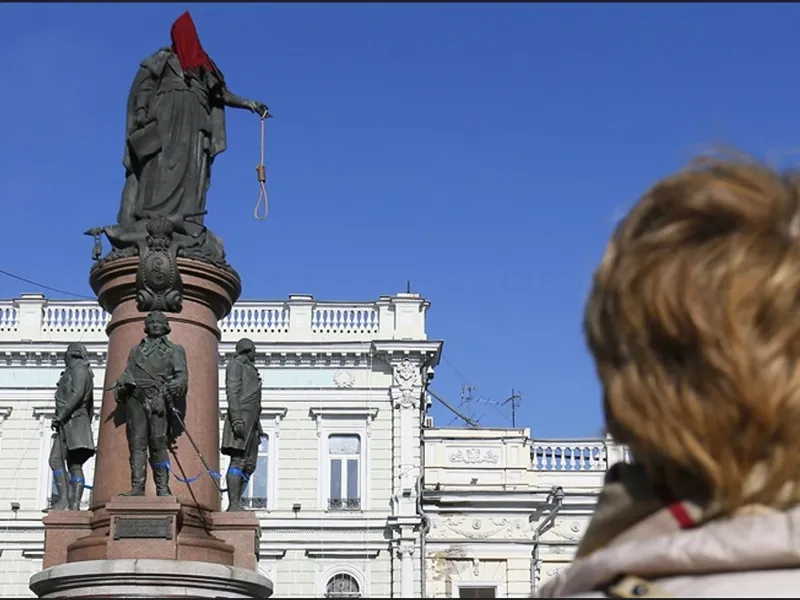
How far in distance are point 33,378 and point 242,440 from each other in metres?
22.6

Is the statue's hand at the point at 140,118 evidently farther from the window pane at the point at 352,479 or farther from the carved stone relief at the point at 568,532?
the carved stone relief at the point at 568,532

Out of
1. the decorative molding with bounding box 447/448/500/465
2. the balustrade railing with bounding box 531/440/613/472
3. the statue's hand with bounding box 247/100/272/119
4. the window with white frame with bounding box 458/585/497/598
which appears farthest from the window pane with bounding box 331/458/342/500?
the statue's hand with bounding box 247/100/272/119

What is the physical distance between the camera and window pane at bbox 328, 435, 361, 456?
31766 millimetres

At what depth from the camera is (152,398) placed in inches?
368

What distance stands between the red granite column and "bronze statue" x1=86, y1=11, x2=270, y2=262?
21 cm

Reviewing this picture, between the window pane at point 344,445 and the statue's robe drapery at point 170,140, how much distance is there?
21187mm

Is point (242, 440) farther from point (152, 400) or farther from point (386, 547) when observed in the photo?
point (386, 547)

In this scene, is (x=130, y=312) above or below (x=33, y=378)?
below

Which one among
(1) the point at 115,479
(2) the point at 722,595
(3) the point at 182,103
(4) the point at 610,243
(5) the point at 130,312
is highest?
(3) the point at 182,103

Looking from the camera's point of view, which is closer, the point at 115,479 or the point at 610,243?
the point at 610,243

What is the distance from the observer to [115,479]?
31.5ft

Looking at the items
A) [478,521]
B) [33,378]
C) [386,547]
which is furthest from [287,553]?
[33,378]

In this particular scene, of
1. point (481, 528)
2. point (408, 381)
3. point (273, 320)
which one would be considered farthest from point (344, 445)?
point (481, 528)

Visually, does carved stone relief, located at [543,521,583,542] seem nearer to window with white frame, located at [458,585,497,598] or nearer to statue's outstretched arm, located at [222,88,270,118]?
window with white frame, located at [458,585,497,598]
